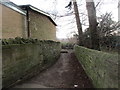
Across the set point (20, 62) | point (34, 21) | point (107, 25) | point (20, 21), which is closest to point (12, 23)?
point (20, 21)

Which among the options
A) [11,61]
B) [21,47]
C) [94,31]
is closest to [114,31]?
[94,31]

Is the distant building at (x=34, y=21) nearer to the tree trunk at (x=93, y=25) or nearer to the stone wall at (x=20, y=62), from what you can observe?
the stone wall at (x=20, y=62)

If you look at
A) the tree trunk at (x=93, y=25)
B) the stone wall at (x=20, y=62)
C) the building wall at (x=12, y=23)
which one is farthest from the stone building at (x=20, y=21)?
the tree trunk at (x=93, y=25)

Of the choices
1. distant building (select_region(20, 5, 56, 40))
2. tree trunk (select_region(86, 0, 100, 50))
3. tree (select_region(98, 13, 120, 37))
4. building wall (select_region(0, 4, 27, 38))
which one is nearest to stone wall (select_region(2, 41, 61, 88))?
building wall (select_region(0, 4, 27, 38))

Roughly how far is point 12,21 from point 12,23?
141mm

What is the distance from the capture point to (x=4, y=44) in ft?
17.4

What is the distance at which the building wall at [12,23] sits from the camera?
848 centimetres

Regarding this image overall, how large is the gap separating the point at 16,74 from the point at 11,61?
0.71m

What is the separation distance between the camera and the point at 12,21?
30.6ft

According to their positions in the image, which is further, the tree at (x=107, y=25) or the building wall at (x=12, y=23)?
the tree at (x=107, y=25)

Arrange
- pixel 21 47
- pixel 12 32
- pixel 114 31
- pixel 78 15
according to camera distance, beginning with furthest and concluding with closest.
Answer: pixel 78 15 < pixel 114 31 < pixel 12 32 < pixel 21 47

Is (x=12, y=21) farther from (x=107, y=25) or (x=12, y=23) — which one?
(x=107, y=25)

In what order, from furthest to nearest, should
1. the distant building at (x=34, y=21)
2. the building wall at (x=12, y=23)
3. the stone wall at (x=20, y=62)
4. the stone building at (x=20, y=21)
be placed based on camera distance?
the distant building at (x=34, y=21) → the stone building at (x=20, y=21) → the building wall at (x=12, y=23) → the stone wall at (x=20, y=62)

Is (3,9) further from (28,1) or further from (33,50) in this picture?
(28,1)
